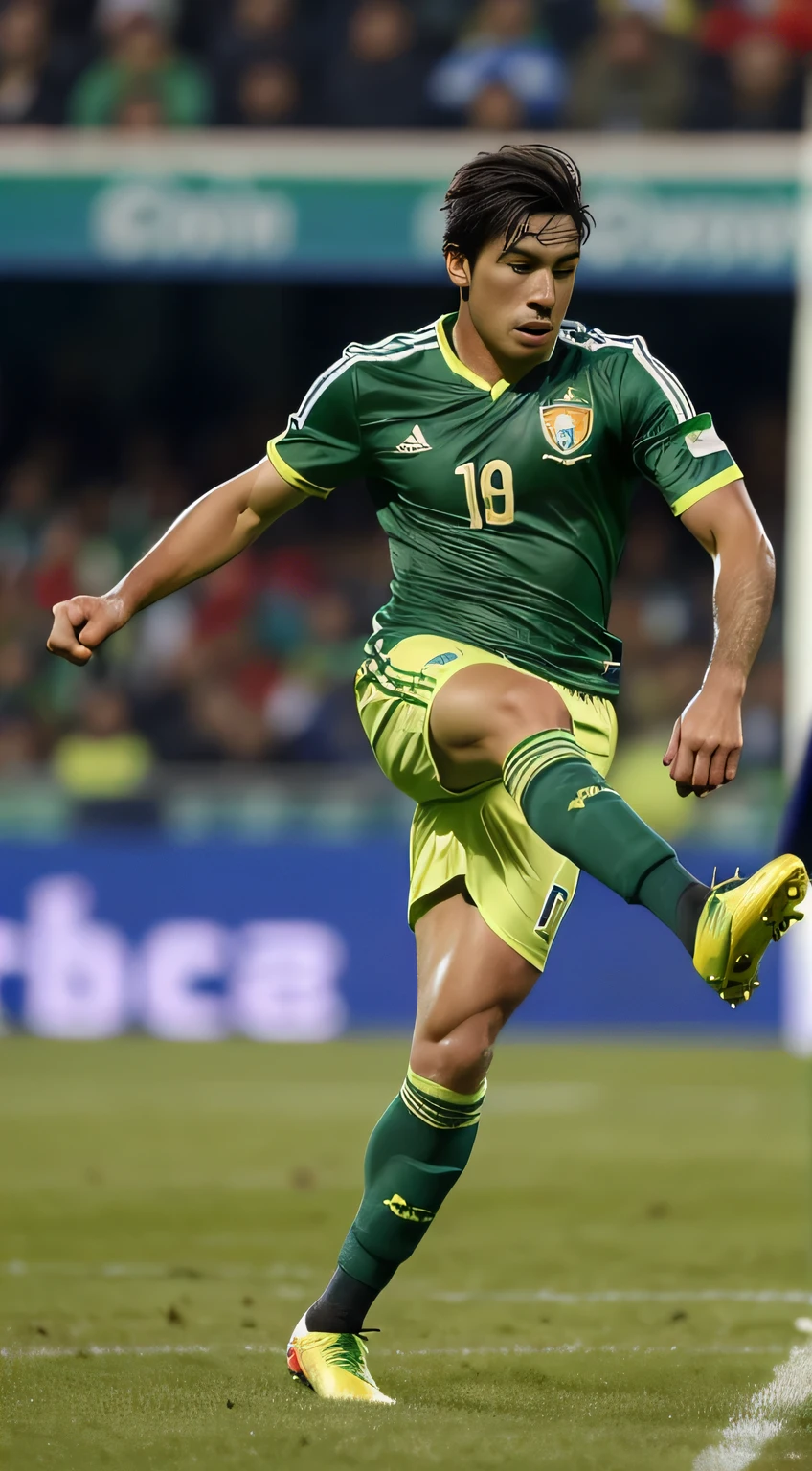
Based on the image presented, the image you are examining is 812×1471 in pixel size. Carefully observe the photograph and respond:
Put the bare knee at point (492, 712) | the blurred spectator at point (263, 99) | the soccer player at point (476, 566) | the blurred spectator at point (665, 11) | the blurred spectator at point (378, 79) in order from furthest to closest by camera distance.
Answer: the blurred spectator at point (665, 11)
the blurred spectator at point (378, 79)
the blurred spectator at point (263, 99)
the soccer player at point (476, 566)
the bare knee at point (492, 712)

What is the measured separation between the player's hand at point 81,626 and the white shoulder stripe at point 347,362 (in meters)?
0.50

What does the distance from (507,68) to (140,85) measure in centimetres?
222

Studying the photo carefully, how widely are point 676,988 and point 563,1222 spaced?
540cm

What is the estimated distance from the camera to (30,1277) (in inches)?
209

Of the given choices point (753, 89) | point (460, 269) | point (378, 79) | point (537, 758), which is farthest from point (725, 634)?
point (753, 89)

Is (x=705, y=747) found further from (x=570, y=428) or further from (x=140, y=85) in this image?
(x=140, y=85)

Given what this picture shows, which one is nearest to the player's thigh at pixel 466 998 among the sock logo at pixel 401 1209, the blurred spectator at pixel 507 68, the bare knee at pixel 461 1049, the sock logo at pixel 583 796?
the bare knee at pixel 461 1049

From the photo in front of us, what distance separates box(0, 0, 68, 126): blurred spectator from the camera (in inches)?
507

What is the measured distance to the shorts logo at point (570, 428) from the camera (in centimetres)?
377

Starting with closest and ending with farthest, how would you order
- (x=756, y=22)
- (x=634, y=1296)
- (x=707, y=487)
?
(x=707, y=487) → (x=634, y=1296) → (x=756, y=22)

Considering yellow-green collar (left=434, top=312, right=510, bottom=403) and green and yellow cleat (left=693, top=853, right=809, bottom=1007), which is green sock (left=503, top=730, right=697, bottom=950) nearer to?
green and yellow cleat (left=693, top=853, right=809, bottom=1007)

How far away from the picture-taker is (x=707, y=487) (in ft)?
11.9

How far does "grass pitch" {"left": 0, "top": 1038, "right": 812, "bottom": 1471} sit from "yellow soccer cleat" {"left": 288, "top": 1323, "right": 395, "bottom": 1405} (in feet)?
0.14

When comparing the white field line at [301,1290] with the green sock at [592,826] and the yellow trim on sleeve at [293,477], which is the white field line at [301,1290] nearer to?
the green sock at [592,826]
